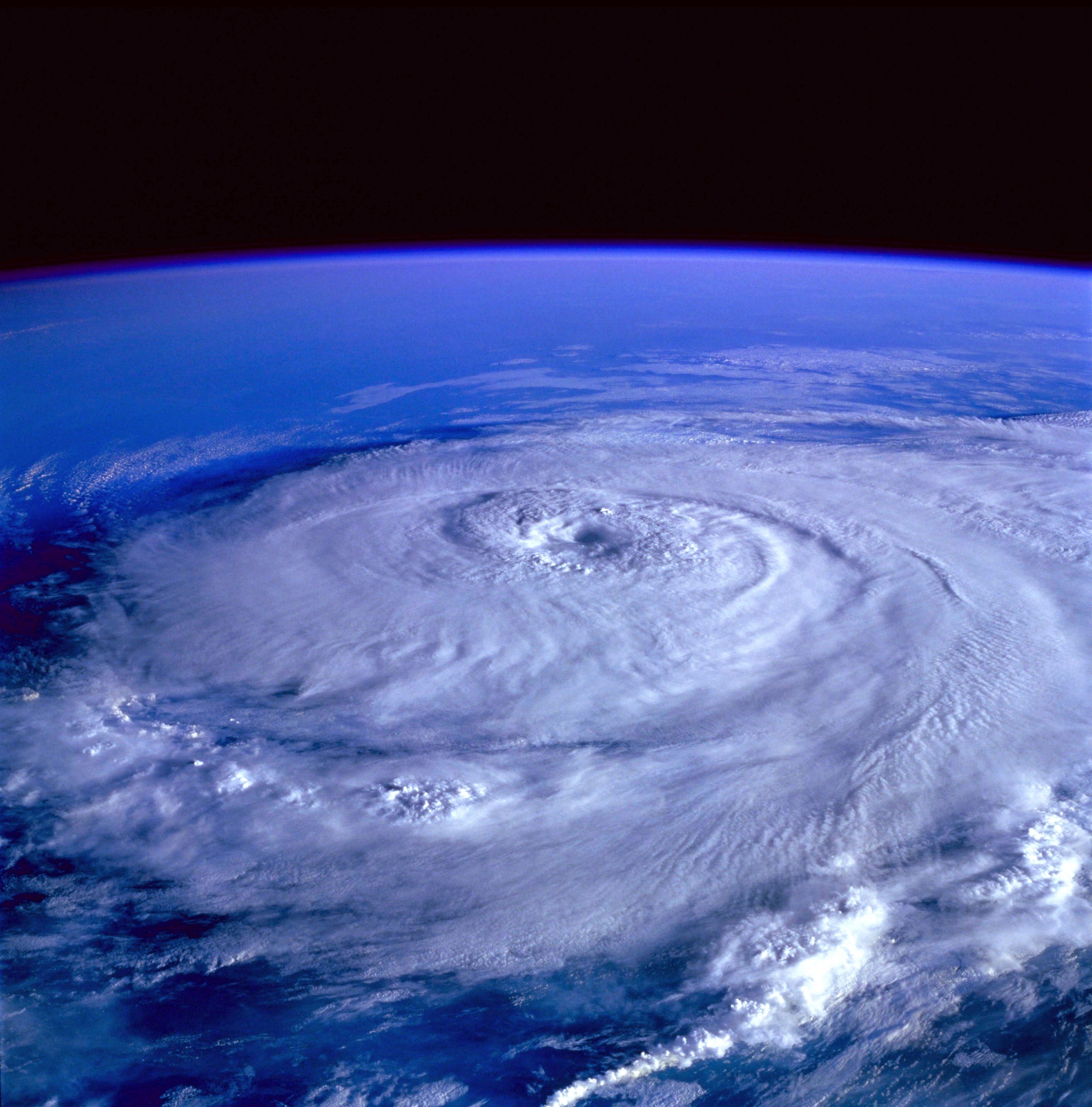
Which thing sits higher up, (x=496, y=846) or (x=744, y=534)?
(x=744, y=534)

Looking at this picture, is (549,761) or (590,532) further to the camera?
(590,532)

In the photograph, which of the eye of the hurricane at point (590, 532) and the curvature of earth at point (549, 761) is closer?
the curvature of earth at point (549, 761)

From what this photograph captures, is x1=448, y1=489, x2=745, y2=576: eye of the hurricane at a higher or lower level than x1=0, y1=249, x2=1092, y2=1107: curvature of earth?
higher

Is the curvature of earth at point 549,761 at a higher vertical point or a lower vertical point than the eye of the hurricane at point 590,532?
lower

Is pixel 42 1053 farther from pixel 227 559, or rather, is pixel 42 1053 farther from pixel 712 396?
pixel 712 396

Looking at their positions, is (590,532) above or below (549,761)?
above

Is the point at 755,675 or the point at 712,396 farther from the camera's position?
the point at 712,396

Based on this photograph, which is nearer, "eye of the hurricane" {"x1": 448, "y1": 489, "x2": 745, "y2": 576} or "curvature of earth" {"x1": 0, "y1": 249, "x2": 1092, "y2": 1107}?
"curvature of earth" {"x1": 0, "y1": 249, "x2": 1092, "y2": 1107}

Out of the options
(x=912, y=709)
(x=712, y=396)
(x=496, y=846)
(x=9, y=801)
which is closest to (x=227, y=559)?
(x=9, y=801)
